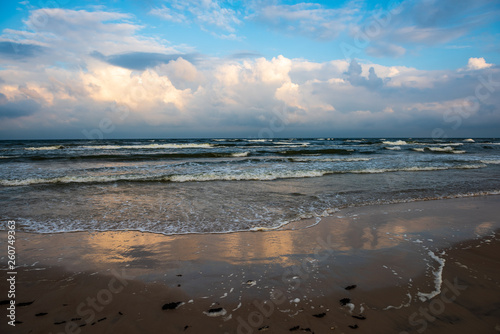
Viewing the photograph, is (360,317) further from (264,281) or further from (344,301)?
(264,281)

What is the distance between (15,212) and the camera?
6.79m

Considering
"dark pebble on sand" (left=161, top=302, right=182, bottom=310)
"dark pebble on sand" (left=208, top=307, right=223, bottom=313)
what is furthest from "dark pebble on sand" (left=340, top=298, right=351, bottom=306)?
"dark pebble on sand" (left=161, top=302, right=182, bottom=310)

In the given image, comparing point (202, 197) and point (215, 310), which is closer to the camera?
point (215, 310)

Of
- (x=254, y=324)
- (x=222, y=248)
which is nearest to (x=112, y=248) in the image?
(x=222, y=248)

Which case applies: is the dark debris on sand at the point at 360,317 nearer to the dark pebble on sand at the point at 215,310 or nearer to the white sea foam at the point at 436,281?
the white sea foam at the point at 436,281

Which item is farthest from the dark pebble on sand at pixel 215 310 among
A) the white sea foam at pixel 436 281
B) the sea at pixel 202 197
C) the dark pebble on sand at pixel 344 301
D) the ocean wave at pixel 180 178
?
the ocean wave at pixel 180 178

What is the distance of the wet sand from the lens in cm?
259

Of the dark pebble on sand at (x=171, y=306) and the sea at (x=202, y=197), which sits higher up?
the sea at (x=202, y=197)

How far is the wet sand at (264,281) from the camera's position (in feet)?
8.50

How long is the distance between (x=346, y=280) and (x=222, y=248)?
2132mm

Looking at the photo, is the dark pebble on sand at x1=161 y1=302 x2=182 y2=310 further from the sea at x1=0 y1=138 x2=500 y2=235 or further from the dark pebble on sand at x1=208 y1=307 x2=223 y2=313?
the sea at x1=0 y1=138 x2=500 y2=235

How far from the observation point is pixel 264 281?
335 centimetres

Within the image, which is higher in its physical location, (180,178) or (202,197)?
(180,178)

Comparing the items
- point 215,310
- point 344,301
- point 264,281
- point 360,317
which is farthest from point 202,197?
point 360,317
